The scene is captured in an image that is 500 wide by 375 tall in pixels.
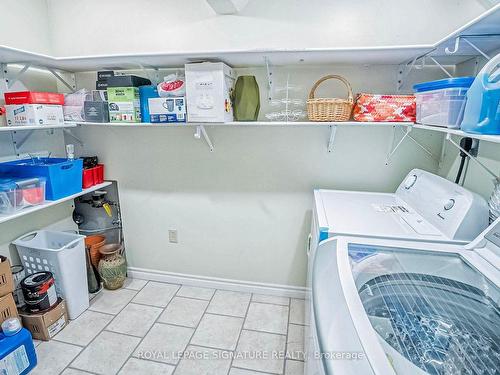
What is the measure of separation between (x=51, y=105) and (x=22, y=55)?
12.4 inches

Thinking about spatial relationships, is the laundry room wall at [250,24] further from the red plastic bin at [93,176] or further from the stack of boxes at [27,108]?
the red plastic bin at [93,176]

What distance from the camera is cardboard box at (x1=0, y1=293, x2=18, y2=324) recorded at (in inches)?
65.9

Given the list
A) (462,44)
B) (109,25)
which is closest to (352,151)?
(462,44)

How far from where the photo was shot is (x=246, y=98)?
1.83m

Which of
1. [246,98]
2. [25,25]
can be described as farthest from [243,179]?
[25,25]

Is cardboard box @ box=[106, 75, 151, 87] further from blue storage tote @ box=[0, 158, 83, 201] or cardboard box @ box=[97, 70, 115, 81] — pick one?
blue storage tote @ box=[0, 158, 83, 201]

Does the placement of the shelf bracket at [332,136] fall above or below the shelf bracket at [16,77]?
below

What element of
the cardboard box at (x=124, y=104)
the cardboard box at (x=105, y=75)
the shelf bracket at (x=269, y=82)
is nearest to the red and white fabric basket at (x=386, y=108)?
the shelf bracket at (x=269, y=82)

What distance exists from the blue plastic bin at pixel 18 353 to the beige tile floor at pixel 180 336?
8cm

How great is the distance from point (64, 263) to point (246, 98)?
1.66 m

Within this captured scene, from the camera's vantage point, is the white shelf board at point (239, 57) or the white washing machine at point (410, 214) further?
the white shelf board at point (239, 57)

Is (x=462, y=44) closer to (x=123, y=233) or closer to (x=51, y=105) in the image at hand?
(x=51, y=105)

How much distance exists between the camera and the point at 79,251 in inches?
82.0

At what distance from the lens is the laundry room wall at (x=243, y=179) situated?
195cm
